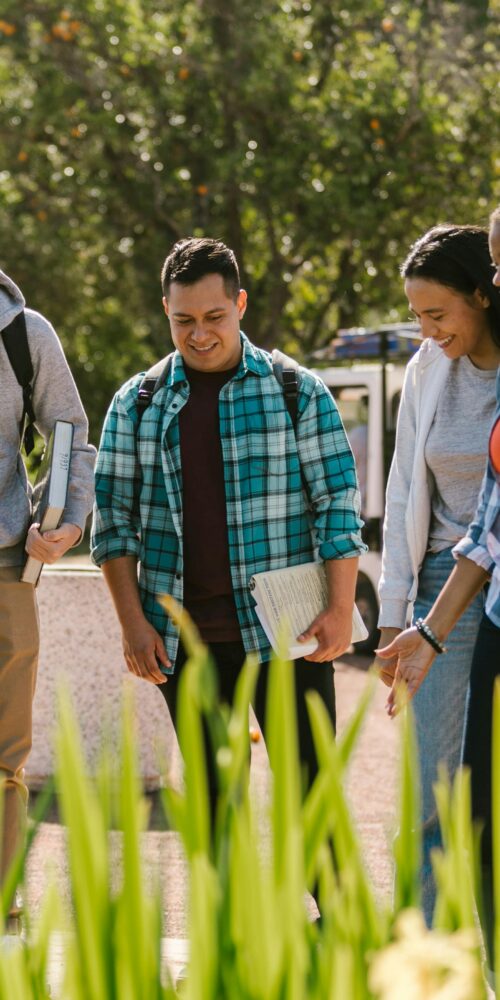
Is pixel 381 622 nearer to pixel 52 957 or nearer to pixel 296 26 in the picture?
pixel 52 957

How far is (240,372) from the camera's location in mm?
3338

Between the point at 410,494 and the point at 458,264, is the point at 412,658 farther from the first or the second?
the point at 458,264

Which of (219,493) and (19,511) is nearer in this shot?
(219,493)

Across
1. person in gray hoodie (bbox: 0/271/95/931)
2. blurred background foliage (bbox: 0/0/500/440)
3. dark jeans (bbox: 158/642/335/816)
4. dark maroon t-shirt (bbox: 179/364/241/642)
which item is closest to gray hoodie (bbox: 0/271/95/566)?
person in gray hoodie (bbox: 0/271/95/931)

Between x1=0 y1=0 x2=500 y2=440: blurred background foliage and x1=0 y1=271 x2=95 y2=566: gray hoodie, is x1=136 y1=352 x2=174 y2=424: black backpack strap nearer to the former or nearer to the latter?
x1=0 y1=271 x2=95 y2=566: gray hoodie

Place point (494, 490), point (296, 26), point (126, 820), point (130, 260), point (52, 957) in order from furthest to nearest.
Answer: point (130, 260), point (296, 26), point (52, 957), point (494, 490), point (126, 820)

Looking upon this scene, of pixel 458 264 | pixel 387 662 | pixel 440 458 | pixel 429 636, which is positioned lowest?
pixel 387 662

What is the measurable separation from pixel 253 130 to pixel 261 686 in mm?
13621

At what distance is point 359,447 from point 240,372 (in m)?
8.34

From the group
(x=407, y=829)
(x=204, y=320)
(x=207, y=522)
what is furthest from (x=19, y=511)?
(x=407, y=829)

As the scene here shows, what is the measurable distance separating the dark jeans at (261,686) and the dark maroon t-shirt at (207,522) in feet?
0.16

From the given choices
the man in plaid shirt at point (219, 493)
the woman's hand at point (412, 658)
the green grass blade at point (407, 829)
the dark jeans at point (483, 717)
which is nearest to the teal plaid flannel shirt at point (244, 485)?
the man in plaid shirt at point (219, 493)

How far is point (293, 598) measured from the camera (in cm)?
332

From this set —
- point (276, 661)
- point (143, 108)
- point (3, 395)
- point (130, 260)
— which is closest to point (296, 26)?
point (143, 108)
